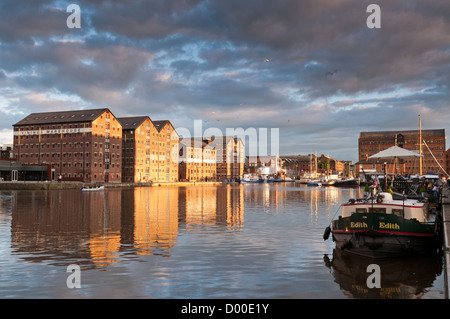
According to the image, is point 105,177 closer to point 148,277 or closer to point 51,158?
point 51,158

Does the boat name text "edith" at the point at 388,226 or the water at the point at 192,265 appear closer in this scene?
the water at the point at 192,265

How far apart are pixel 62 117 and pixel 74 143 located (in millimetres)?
13041

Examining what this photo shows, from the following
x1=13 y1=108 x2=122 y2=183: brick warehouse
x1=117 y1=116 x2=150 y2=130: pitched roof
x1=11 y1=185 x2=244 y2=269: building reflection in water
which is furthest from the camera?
x1=117 y1=116 x2=150 y2=130: pitched roof

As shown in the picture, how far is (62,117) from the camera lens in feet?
465

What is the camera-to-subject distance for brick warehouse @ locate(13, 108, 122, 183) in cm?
13375

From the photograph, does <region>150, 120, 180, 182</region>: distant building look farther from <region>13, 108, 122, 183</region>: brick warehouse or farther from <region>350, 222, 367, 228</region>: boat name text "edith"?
<region>350, 222, 367, 228</region>: boat name text "edith"

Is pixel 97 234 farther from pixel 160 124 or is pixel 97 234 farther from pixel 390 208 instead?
pixel 160 124

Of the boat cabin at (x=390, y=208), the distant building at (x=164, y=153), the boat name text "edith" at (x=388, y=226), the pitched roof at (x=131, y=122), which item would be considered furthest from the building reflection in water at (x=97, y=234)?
the distant building at (x=164, y=153)

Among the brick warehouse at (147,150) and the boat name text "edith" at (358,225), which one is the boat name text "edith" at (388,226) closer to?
the boat name text "edith" at (358,225)

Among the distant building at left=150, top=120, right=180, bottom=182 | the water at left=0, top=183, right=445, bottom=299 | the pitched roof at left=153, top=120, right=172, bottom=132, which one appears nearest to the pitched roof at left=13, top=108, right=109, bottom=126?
the distant building at left=150, top=120, right=180, bottom=182

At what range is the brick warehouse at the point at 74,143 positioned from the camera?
134 m

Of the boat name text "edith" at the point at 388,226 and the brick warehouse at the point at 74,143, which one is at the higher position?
the brick warehouse at the point at 74,143

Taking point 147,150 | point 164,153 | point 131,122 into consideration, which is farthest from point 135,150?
point 164,153

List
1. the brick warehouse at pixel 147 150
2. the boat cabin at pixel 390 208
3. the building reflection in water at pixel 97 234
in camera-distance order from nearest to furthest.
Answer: the building reflection in water at pixel 97 234 → the boat cabin at pixel 390 208 → the brick warehouse at pixel 147 150
